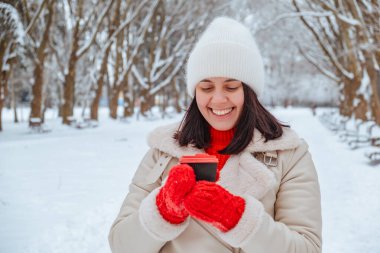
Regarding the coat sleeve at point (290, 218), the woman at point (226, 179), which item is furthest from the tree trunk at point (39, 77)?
the coat sleeve at point (290, 218)

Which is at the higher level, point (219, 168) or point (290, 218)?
point (219, 168)

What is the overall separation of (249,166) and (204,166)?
370 mm

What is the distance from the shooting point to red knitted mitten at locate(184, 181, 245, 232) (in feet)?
4.74

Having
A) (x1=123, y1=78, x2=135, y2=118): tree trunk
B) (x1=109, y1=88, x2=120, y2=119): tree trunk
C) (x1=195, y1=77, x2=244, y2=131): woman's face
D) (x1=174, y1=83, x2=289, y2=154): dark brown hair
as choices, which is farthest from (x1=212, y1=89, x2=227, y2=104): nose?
(x1=123, y1=78, x2=135, y2=118): tree trunk

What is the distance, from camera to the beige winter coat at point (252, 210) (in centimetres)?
154

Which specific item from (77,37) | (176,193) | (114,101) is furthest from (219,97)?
(114,101)

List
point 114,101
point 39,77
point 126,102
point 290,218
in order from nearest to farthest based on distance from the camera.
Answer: point 290,218 → point 39,77 → point 114,101 → point 126,102

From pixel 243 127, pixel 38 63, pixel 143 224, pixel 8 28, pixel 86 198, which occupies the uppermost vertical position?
pixel 8 28

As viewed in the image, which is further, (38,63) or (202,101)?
(38,63)

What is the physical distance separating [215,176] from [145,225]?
1.20ft

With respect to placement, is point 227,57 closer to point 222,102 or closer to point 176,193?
point 222,102

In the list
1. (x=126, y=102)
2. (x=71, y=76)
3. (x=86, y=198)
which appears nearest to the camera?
(x=86, y=198)

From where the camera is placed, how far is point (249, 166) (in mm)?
1812

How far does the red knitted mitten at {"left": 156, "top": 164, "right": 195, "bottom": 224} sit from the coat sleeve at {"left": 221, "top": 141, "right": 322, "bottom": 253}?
8.0 inches
